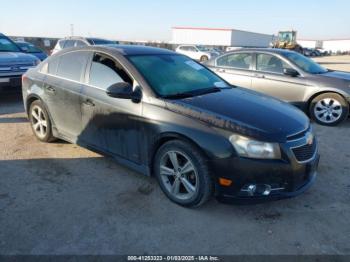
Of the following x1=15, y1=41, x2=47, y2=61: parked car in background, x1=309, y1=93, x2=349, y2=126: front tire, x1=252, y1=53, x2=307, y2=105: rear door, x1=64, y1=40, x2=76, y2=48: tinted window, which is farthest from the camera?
x1=64, y1=40, x2=76, y2=48: tinted window

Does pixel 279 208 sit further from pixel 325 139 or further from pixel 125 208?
pixel 325 139

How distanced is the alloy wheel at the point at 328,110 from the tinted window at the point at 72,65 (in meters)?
4.87

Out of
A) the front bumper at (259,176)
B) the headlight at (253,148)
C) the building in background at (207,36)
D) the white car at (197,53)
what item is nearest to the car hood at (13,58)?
the front bumper at (259,176)

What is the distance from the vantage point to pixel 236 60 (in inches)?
298

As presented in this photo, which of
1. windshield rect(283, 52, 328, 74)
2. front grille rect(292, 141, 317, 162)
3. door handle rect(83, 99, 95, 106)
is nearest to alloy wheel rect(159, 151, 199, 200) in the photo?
front grille rect(292, 141, 317, 162)

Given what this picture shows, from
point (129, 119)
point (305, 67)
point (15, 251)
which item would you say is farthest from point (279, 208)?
point (305, 67)

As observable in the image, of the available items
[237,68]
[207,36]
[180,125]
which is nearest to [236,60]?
[237,68]

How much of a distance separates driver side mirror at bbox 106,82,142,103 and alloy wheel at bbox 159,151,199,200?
72cm

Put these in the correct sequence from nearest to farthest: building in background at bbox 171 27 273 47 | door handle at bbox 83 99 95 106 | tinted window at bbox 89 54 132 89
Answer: tinted window at bbox 89 54 132 89 → door handle at bbox 83 99 95 106 → building in background at bbox 171 27 273 47

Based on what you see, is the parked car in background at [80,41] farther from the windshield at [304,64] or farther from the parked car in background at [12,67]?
the windshield at [304,64]

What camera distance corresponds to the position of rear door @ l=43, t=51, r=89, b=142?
4164 millimetres

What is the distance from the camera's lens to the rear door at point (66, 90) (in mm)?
4164

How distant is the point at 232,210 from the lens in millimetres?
3264

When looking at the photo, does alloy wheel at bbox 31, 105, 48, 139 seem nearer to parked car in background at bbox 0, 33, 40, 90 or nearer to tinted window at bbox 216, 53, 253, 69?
parked car in background at bbox 0, 33, 40, 90
